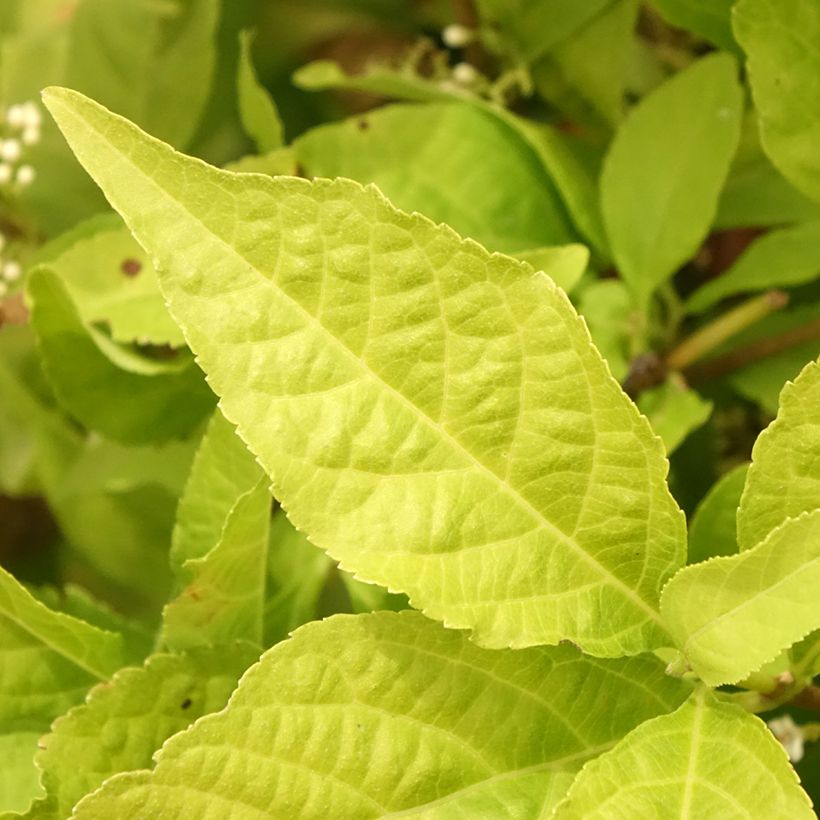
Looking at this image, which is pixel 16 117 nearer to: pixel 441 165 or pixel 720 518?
pixel 441 165

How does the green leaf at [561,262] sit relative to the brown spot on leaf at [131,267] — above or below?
→ above

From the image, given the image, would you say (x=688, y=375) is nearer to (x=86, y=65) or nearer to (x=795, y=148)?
(x=795, y=148)

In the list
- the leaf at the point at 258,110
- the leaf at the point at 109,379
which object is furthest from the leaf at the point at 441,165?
the leaf at the point at 109,379

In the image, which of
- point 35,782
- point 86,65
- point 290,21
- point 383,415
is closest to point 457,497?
point 383,415

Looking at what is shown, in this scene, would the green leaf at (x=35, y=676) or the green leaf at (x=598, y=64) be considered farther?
the green leaf at (x=598, y=64)

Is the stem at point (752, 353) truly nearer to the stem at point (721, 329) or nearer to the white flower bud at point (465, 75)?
the stem at point (721, 329)

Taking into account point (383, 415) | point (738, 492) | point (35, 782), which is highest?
point (383, 415)
